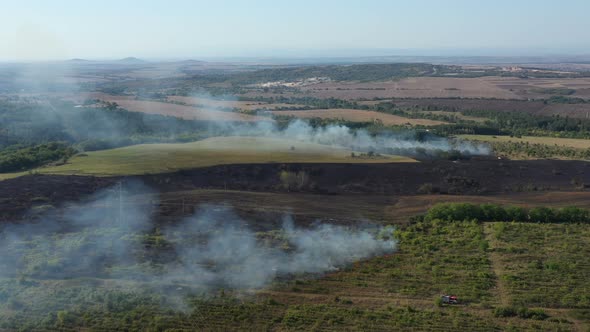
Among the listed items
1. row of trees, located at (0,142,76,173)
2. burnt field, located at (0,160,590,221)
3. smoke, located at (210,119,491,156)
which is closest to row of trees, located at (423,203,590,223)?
burnt field, located at (0,160,590,221)

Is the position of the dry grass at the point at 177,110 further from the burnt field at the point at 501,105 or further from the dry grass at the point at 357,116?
the burnt field at the point at 501,105

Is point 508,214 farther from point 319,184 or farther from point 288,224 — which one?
point 319,184

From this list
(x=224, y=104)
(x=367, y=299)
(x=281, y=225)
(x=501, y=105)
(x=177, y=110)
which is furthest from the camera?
(x=501, y=105)

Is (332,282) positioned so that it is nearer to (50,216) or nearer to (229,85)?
(50,216)

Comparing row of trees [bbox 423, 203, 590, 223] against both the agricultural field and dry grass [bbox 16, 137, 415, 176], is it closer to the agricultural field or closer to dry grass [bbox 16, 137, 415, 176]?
the agricultural field

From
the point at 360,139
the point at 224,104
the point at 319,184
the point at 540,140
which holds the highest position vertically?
the point at 224,104

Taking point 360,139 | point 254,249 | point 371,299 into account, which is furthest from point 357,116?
point 371,299
